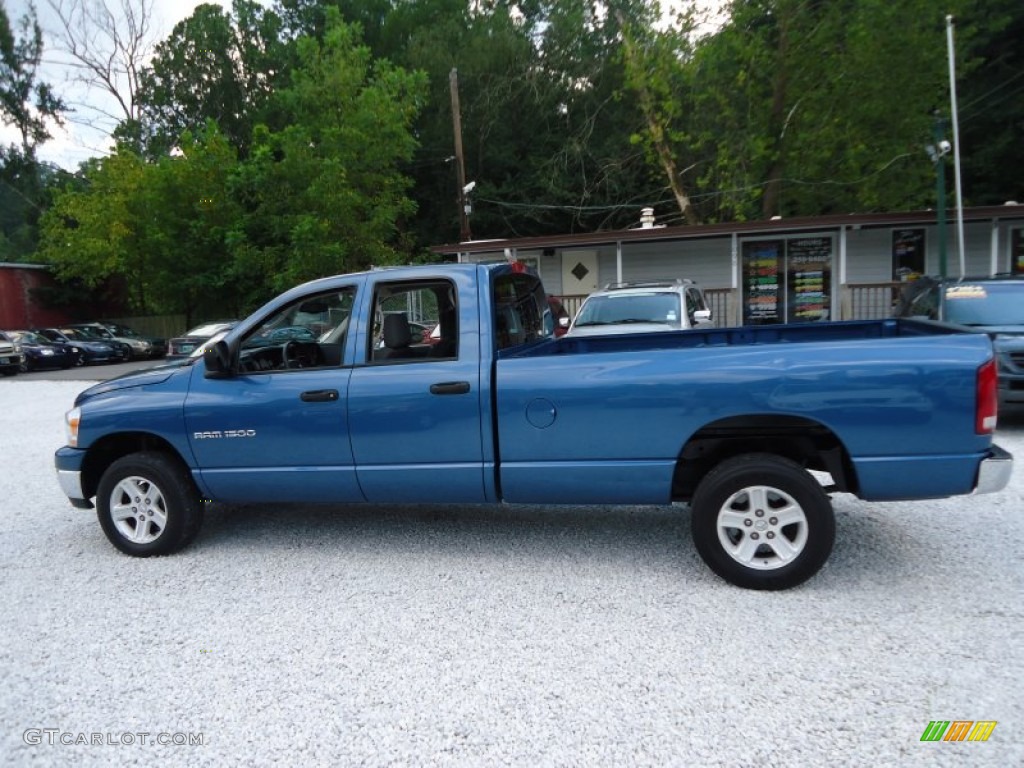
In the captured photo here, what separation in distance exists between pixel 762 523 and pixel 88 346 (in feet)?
94.9

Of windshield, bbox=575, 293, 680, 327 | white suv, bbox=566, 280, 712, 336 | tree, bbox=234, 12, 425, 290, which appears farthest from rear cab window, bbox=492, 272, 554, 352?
tree, bbox=234, 12, 425, 290

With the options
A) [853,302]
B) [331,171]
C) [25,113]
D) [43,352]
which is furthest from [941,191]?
[25,113]

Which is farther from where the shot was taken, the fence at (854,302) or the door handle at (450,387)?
the fence at (854,302)

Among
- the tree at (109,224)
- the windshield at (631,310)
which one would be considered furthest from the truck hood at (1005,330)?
the tree at (109,224)

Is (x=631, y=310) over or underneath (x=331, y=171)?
underneath

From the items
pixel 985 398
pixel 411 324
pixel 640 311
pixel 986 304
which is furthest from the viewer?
pixel 640 311

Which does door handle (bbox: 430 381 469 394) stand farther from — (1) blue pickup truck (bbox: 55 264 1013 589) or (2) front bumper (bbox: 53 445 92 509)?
(2) front bumper (bbox: 53 445 92 509)

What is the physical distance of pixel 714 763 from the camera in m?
2.52

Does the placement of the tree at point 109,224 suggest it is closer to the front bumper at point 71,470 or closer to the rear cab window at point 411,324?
the front bumper at point 71,470

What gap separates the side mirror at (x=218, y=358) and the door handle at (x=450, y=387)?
139 centimetres

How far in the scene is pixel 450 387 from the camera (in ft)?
13.7

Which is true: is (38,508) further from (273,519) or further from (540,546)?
(540,546)
